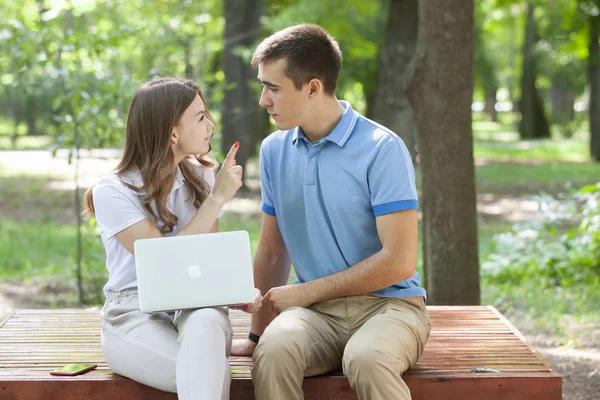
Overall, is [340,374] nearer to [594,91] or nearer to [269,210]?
[269,210]

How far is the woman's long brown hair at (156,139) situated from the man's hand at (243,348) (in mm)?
589

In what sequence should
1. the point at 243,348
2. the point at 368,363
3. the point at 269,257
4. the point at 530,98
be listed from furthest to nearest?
the point at 530,98, the point at 269,257, the point at 243,348, the point at 368,363

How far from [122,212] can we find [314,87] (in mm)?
900

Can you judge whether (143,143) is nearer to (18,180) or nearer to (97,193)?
(97,193)

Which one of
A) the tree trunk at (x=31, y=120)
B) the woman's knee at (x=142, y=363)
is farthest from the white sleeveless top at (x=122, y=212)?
the tree trunk at (x=31, y=120)

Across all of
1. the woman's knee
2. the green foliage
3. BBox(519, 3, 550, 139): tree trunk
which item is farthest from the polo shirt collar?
BBox(519, 3, 550, 139): tree trunk

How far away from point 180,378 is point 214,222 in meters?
0.73

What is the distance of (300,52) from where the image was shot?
138 inches

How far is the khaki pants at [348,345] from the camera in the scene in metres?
3.05

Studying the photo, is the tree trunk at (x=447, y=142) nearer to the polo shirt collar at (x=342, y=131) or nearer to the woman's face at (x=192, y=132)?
the polo shirt collar at (x=342, y=131)

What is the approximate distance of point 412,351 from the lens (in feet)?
10.8

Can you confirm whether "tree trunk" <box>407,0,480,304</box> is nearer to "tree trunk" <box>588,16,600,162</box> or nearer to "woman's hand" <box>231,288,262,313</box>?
"woman's hand" <box>231,288,262,313</box>

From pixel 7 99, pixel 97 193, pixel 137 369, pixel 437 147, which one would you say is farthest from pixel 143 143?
pixel 7 99

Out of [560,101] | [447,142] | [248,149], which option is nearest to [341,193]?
[447,142]
